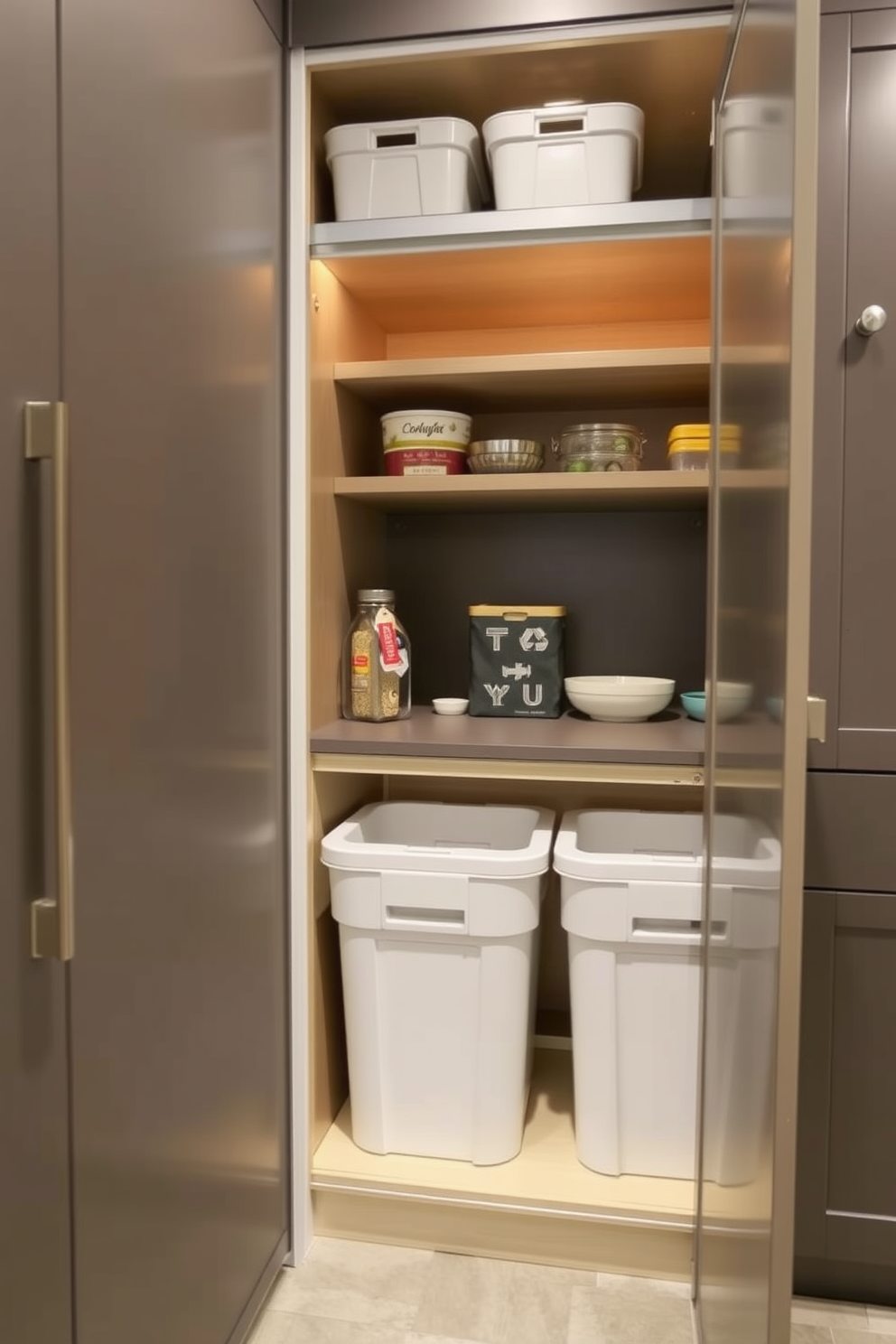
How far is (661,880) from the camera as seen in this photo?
5.23 ft

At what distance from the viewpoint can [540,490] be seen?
171 cm

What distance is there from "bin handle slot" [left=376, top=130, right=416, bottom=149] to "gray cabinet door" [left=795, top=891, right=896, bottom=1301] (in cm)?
141

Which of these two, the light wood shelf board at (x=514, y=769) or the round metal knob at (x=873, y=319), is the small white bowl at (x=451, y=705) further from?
the round metal knob at (x=873, y=319)

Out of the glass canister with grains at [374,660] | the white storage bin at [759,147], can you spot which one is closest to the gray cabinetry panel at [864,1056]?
the glass canister with grains at [374,660]

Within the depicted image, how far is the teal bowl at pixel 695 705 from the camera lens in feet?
6.01

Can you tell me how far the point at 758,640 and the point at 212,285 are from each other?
832 millimetres

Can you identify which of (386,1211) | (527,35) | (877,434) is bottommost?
(386,1211)

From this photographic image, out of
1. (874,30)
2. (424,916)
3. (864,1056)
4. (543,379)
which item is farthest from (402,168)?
(864,1056)

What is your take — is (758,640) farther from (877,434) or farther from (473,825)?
(473,825)

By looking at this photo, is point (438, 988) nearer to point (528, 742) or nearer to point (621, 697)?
point (528, 742)

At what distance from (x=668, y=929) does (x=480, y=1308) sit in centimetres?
67

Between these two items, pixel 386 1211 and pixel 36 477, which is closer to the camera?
pixel 36 477

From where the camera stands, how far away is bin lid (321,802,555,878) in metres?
1.64

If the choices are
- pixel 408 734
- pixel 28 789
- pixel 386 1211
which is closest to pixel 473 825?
pixel 408 734
